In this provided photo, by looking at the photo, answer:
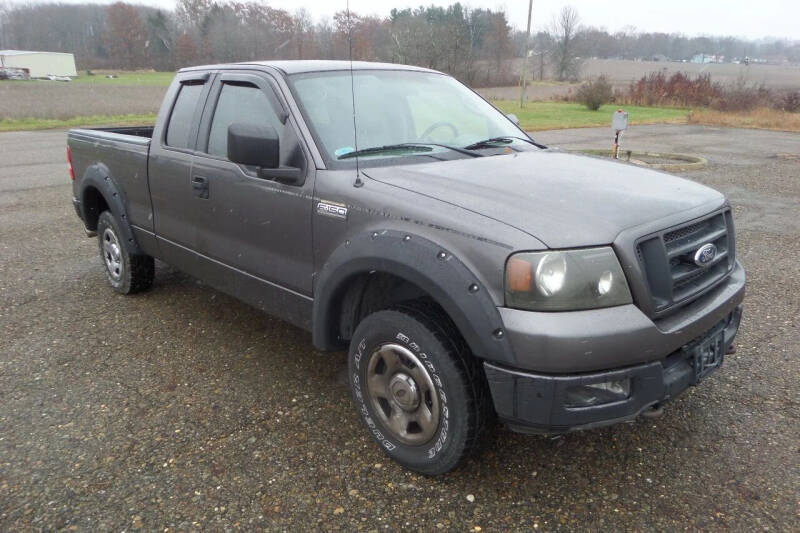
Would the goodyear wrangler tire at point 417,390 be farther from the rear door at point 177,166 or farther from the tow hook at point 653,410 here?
the rear door at point 177,166

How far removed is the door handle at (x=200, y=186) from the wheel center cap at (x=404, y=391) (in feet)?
5.99

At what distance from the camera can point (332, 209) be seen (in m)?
3.05

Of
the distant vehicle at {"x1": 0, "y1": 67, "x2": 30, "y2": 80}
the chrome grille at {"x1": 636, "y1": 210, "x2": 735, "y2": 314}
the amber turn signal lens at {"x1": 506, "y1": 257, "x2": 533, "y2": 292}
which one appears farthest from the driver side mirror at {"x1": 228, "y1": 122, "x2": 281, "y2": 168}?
the distant vehicle at {"x1": 0, "y1": 67, "x2": 30, "y2": 80}

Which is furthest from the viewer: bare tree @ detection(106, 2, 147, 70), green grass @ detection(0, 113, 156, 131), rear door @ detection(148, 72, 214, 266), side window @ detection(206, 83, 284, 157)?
bare tree @ detection(106, 2, 147, 70)

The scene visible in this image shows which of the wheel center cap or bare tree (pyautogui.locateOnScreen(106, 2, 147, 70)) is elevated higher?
bare tree (pyautogui.locateOnScreen(106, 2, 147, 70))

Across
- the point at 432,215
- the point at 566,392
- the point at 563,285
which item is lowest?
the point at 566,392

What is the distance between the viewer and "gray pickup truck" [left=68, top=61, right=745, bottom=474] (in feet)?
7.84

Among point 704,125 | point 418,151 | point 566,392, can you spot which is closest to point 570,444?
point 566,392

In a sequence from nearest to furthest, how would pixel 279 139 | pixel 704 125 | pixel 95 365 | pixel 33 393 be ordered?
pixel 279 139, pixel 33 393, pixel 95 365, pixel 704 125

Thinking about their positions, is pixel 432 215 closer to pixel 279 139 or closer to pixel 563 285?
pixel 563 285

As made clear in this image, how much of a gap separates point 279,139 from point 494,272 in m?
1.52

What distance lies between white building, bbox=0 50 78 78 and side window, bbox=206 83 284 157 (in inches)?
3960

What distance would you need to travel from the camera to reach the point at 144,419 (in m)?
3.41

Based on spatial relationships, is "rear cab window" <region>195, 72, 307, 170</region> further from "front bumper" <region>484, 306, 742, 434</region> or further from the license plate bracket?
the license plate bracket
